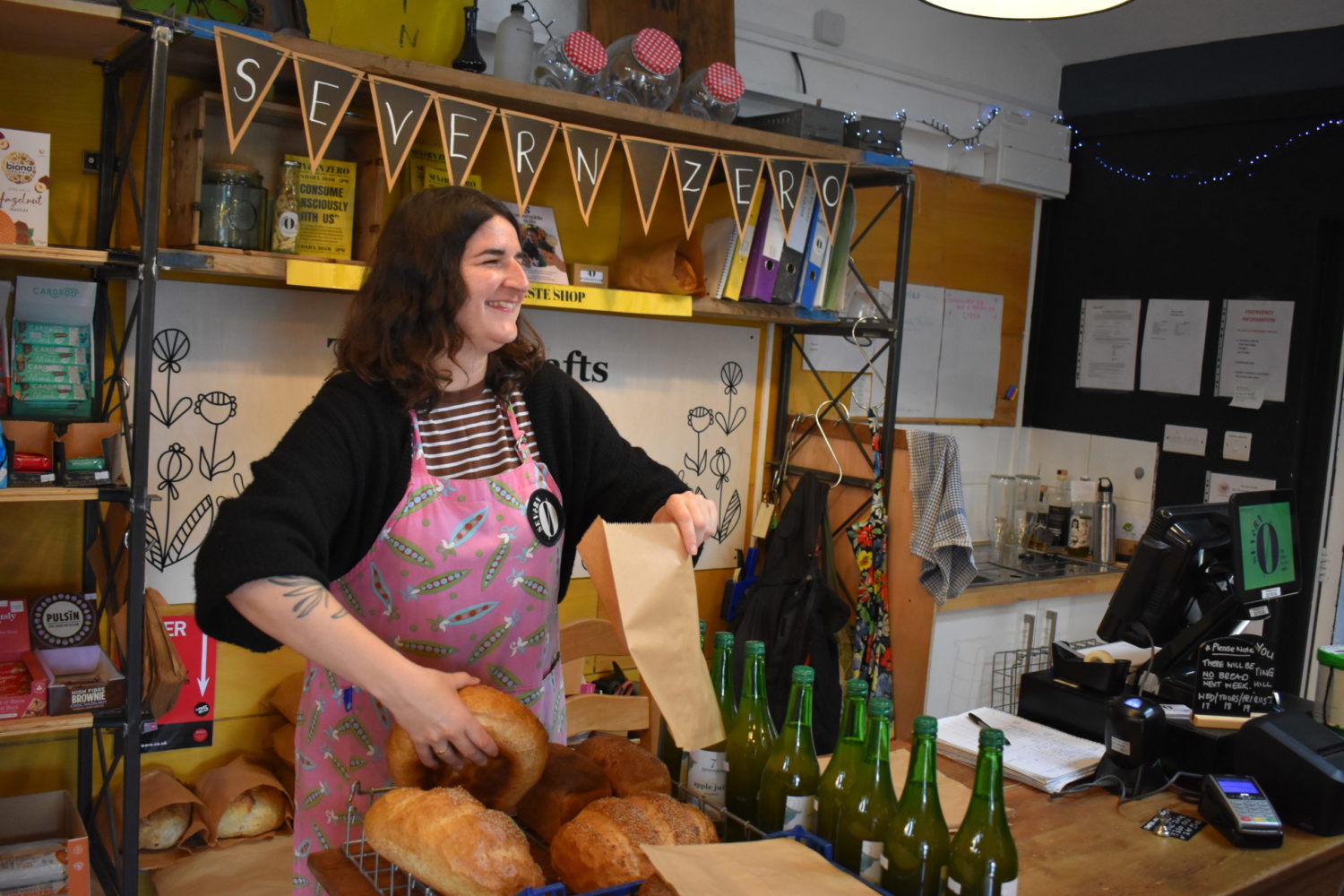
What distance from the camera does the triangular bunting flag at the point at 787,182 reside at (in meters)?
3.08

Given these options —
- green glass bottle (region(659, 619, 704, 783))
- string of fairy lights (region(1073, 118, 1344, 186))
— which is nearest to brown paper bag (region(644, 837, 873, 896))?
green glass bottle (region(659, 619, 704, 783))

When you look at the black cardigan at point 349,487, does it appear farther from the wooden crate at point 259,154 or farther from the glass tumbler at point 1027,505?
the glass tumbler at point 1027,505

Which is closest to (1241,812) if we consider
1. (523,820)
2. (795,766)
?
(795,766)

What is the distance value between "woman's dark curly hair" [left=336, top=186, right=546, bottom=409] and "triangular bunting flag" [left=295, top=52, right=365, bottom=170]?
2.75 feet

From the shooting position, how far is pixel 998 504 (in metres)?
4.46

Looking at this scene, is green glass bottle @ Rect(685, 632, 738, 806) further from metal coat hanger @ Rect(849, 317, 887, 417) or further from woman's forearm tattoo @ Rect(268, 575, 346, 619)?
metal coat hanger @ Rect(849, 317, 887, 417)

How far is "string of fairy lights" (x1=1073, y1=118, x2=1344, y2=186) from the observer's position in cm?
380

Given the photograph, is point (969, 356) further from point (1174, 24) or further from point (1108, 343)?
point (1174, 24)

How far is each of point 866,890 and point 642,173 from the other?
2136 millimetres

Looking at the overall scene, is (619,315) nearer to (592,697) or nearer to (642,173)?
(642,173)

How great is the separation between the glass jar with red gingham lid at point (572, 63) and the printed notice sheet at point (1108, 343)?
248 centimetres

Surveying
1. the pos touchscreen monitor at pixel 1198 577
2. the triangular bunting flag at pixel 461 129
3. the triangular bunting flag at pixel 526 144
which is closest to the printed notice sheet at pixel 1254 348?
the pos touchscreen monitor at pixel 1198 577

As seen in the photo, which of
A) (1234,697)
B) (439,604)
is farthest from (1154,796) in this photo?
(439,604)

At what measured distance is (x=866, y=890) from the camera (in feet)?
3.51
